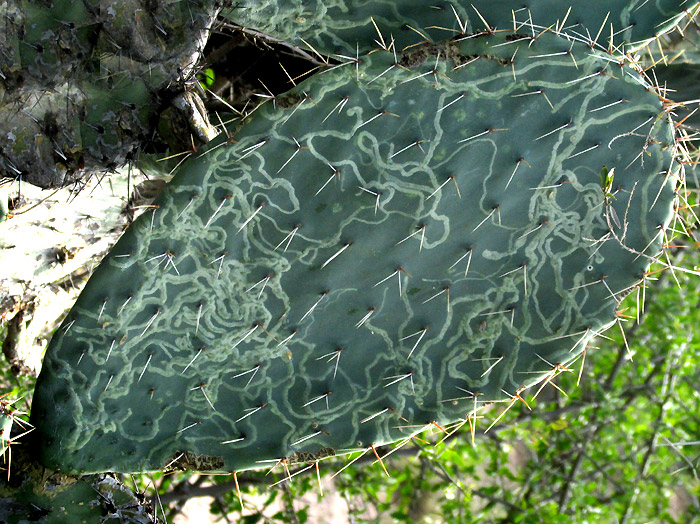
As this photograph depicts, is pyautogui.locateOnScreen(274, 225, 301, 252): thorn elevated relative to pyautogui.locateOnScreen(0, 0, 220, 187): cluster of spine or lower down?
lower down

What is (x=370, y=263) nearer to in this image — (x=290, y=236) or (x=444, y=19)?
(x=290, y=236)

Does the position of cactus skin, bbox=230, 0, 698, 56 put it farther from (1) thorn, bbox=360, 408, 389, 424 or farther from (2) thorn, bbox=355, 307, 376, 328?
(1) thorn, bbox=360, 408, 389, 424

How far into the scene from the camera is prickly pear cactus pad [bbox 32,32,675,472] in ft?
3.96

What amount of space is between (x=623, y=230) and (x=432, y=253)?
13.9 inches

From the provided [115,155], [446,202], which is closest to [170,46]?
[115,155]

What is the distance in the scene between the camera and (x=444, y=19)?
4.33 feet

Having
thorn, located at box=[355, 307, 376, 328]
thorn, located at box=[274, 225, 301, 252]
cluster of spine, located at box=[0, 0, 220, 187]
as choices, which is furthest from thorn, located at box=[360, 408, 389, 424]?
cluster of spine, located at box=[0, 0, 220, 187]

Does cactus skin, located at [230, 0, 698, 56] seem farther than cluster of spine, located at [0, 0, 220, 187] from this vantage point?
Yes

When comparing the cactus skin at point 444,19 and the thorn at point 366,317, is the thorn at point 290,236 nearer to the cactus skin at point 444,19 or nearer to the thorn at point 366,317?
the thorn at point 366,317

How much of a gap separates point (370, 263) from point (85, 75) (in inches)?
24.4

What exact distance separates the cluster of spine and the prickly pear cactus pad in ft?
0.51

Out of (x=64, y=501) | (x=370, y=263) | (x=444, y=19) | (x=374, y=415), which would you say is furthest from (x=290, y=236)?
(x=64, y=501)

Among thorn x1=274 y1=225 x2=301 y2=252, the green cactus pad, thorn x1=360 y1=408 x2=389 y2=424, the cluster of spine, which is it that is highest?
the cluster of spine

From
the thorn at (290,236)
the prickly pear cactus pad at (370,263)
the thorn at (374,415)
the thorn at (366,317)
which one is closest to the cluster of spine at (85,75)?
the prickly pear cactus pad at (370,263)
